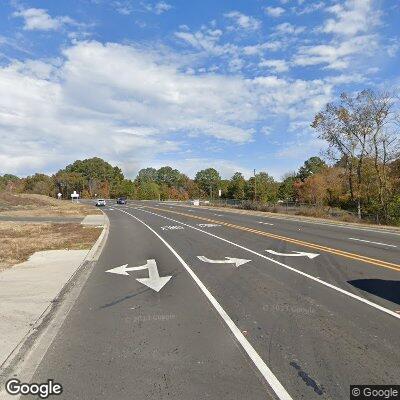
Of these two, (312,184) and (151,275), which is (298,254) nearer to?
(151,275)

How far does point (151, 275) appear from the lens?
1150 cm

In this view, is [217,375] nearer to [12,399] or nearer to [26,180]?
[12,399]

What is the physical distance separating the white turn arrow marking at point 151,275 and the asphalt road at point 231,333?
0.09 ft

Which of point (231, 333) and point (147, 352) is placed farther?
point (231, 333)

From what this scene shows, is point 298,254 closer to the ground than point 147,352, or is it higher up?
higher up

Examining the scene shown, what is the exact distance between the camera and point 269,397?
4535mm

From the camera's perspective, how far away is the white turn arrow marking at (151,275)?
33.5ft

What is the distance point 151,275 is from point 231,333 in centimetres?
527

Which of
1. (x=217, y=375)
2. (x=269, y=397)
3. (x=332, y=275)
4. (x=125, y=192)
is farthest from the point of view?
(x=125, y=192)

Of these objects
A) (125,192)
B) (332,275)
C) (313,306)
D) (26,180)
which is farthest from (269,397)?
(26,180)

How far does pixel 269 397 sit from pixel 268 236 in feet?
56.9

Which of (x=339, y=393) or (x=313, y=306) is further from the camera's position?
(x=313, y=306)

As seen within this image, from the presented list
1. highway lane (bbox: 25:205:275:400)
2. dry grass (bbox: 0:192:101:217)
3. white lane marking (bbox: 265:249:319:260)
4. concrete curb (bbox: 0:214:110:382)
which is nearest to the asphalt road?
highway lane (bbox: 25:205:275:400)

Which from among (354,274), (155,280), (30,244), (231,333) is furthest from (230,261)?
(30,244)
